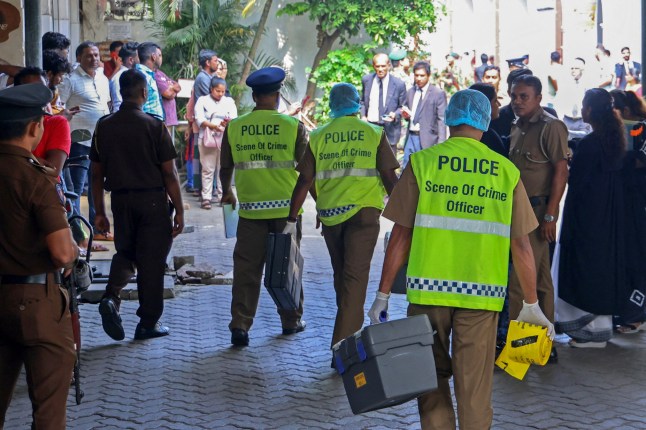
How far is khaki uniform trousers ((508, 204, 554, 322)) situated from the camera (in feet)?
26.8

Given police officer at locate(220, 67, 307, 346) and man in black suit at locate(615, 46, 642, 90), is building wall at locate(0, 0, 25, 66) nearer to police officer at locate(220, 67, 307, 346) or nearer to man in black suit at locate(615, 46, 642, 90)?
police officer at locate(220, 67, 307, 346)

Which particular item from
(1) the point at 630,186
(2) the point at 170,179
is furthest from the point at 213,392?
(1) the point at 630,186

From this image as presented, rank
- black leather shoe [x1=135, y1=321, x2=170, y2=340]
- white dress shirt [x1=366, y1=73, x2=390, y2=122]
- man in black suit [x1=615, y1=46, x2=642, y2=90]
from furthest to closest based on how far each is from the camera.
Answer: man in black suit [x1=615, y1=46, x2=642, y2=90] → white dress shirt [x1=366, y1=73, x2=390, y2=122] → black leather shoe [x1=135, y1=321, x2=170, y2=340]

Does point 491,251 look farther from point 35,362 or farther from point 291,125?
point 291,125

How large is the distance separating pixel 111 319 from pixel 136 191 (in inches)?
38.5

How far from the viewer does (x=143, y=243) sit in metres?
8.73

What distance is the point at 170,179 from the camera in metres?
8.67

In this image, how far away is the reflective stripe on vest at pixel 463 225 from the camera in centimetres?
540

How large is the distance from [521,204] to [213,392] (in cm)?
276

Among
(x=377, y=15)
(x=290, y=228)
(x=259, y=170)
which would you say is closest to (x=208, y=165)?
(x=377, y=15)

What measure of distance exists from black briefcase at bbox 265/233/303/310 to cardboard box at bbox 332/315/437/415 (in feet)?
9.90

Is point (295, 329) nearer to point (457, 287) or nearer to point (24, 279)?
point (457, 287)

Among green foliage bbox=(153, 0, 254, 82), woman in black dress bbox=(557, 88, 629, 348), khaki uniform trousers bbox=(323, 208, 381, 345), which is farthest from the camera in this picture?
green foliage bbox=(153, 0, 254, 82)

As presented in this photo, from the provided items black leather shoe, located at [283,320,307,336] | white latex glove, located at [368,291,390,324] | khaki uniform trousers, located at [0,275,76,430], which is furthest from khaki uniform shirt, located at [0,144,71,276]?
black leather shoe, located at [283,320,307,336]
